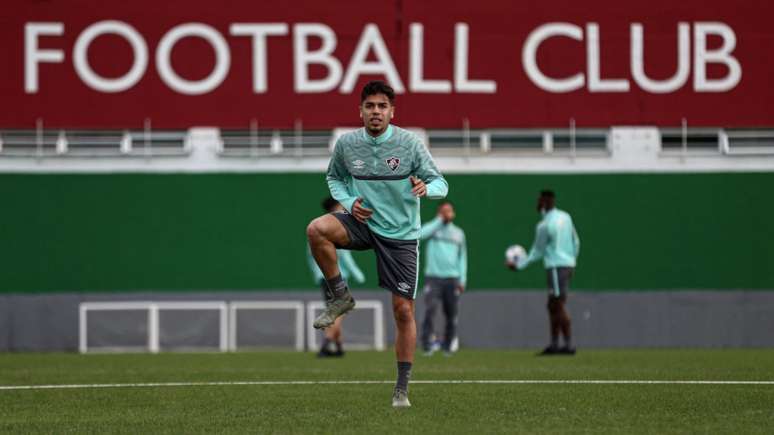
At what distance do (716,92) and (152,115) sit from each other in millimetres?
9643

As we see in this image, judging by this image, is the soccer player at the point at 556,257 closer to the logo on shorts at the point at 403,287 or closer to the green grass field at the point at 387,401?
the green grass field at the point at 387,401

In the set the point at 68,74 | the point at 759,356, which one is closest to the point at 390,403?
the point at 759,356

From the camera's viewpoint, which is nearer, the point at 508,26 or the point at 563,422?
the point at 563,422

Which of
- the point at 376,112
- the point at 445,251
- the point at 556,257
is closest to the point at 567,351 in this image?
the point at 556,257

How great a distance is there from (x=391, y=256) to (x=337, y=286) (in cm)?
41

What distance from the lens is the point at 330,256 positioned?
371 inches

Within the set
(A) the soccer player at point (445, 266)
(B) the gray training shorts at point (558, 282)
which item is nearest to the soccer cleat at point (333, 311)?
(B) the gray training shorts at point (558, 282)

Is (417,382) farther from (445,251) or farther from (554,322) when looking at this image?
(445,251)

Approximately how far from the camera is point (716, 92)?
79.9 feet

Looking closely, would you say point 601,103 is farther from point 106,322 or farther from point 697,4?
point 106,322

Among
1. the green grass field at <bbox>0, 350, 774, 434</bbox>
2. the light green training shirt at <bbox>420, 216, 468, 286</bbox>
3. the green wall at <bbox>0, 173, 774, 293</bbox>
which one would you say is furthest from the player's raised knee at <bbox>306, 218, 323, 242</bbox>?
the green wall at <bbox>0, 173, 774, 293</bbox>

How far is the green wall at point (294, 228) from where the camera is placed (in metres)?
24.5

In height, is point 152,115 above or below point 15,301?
above

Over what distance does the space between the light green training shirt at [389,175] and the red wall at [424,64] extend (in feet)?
47.5
